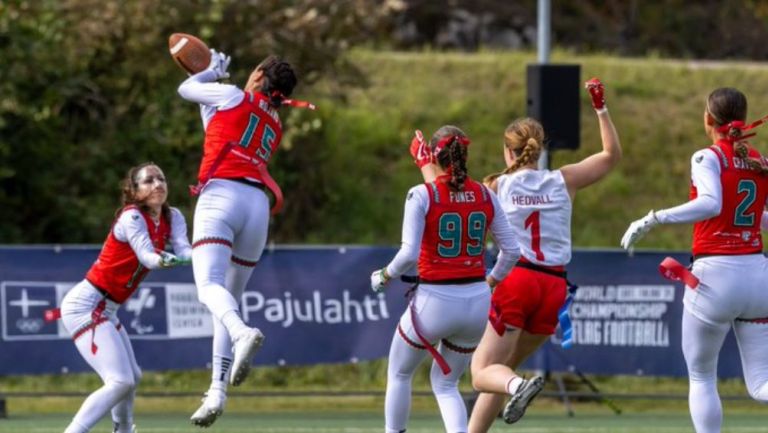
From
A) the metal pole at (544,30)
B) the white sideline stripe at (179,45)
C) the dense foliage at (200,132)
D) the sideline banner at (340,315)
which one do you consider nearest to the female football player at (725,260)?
the white sideline stripe at (179,45)

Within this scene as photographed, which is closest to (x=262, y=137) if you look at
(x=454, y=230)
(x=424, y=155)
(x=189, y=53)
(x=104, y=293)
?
(x=189, y=53)

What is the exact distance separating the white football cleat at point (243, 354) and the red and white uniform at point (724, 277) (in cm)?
254

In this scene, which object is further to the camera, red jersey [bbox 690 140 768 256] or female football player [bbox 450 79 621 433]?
female football player [bbox 450 79 621 433]

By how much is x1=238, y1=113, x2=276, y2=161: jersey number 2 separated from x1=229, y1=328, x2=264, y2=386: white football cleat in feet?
4.16

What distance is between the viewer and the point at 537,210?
10031mm

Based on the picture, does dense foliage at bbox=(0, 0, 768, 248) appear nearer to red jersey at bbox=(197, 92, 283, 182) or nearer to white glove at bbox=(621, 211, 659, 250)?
red jersey at bbox=(197, 92, 283, 182)

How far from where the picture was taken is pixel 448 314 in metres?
9.45

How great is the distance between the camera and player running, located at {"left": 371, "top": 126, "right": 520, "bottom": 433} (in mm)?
9352

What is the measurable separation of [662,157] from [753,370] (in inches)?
607

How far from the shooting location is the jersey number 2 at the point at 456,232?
939cm

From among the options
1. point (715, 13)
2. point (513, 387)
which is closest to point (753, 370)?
point (513, 387)

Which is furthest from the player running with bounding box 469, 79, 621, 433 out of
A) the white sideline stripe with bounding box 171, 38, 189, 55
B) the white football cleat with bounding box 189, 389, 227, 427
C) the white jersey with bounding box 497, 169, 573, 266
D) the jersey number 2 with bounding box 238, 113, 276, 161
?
the white sideline stripe with bounding box 171, 38, 189, 55

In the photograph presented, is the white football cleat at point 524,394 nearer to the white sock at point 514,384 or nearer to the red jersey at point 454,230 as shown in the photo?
the white sock at point 514,384

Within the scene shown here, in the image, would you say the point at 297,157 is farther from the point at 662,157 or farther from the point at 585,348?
the point at 585,348
